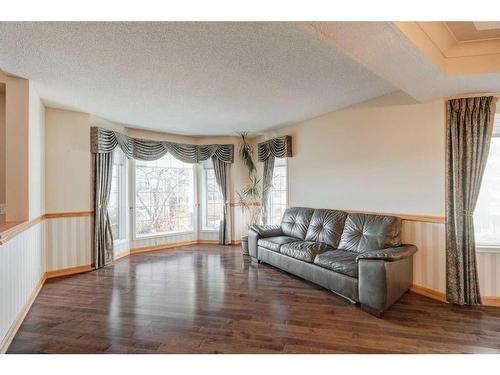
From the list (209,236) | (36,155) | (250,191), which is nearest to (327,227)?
(250,191)

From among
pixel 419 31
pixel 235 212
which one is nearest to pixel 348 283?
pixel 419 31

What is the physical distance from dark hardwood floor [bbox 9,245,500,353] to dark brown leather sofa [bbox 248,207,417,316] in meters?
0.18

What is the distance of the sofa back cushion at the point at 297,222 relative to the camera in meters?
4.19

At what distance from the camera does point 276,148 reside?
5113 millimetres

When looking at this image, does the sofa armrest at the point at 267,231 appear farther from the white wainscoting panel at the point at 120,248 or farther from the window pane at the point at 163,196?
the white wainscoting panel at the point at 120,248

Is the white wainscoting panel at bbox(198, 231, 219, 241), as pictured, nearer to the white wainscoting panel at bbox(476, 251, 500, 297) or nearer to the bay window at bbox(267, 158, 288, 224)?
the bay window at bbox(267, 158, 288, 224)

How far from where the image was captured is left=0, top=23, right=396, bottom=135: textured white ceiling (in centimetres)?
198

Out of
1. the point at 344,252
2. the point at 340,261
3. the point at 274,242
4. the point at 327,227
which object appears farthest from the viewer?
the point at 274,242

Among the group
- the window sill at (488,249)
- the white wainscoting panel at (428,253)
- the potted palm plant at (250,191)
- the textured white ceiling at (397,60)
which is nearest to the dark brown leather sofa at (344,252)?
the white wainscoting panel at (428,253)

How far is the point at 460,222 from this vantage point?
2.79 meters

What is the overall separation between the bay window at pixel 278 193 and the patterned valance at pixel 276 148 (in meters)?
0.22

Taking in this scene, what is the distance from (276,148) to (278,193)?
0.94 meters

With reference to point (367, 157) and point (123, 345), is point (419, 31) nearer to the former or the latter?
point (367, 157)

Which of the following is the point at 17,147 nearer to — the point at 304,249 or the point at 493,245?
the point at 304,249
